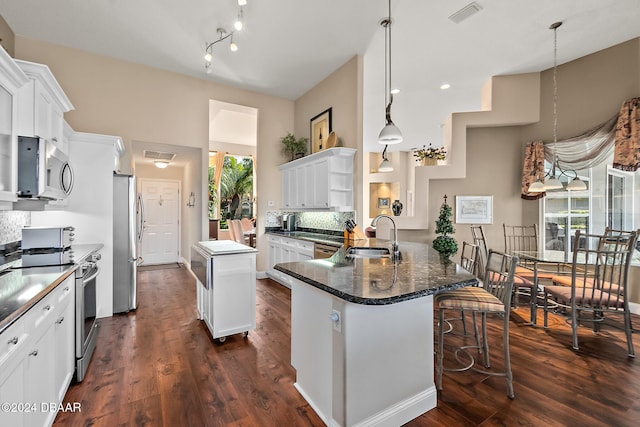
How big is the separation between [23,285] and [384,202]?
11.5 metres

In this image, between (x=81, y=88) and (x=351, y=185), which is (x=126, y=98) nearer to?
(x=81, y=88)

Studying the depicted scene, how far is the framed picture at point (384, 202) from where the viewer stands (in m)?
12.2

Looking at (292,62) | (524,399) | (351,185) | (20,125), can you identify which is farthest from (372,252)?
(292,62)

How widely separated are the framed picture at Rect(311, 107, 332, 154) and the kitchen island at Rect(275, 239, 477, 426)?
3.56 m

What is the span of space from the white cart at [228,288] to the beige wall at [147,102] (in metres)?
2.45

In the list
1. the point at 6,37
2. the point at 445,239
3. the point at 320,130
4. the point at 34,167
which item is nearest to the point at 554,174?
the point at 445,239

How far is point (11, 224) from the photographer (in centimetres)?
285

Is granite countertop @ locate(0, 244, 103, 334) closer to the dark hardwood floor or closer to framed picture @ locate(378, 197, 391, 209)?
the dark hardwood floor

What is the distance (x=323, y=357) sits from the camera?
1.75 metres

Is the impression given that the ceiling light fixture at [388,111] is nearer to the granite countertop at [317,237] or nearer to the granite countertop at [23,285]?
the granite countertop at [317,237]

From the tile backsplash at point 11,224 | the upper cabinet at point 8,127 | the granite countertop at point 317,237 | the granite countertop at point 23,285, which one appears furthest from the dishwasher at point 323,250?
the tile backsplash at point 11,224

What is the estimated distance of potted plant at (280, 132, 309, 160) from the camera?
5.71 metres

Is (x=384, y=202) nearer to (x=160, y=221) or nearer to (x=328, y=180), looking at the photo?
(x=328, y=180)

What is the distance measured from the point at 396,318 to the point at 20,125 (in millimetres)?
2941
